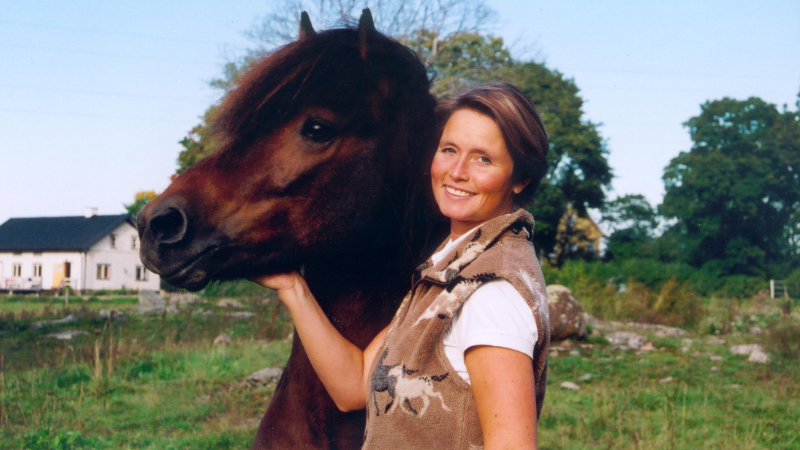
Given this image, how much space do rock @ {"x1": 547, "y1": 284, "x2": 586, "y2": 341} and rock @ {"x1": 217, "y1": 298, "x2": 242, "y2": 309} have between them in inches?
312

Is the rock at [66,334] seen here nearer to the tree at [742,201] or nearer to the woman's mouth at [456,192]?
the woman's mouth at [456,192]

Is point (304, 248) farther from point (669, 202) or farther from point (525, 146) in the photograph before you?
point (669, 202)

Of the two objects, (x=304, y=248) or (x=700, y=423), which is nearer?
(x=304, y=248)

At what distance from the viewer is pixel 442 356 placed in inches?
61.9

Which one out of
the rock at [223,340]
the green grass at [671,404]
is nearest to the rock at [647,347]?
the green grass at [671,404]

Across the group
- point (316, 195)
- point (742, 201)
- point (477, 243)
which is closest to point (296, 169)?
point (316, 195)

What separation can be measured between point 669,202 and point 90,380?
3748 centimetres

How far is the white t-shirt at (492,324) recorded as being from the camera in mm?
1428

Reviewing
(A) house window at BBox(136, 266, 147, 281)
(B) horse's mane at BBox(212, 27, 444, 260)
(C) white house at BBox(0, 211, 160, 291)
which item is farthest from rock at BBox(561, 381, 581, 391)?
(A) house window at BBox(136, 266, 147, 281)

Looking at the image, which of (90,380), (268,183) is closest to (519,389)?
(268,183)

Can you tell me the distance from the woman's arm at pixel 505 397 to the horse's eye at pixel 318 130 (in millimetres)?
808

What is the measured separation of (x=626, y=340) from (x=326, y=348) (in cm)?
1075

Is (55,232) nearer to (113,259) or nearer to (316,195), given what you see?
(113,259)

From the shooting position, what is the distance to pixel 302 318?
75.6 inches
